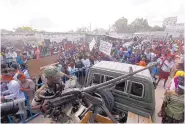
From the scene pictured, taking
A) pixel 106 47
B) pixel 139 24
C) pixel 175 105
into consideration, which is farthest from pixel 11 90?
pixel 139 24

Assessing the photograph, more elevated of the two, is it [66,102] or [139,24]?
[139,24]

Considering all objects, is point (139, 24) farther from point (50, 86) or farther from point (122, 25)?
point (50, 86)

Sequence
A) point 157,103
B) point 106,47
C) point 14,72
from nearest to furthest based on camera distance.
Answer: point 14,72, point 157,103, point 106,47

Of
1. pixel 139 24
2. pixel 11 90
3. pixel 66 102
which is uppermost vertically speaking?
pixel 139 24

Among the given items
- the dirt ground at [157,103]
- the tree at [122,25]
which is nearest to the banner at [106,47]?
the dirt ground at [157,103]

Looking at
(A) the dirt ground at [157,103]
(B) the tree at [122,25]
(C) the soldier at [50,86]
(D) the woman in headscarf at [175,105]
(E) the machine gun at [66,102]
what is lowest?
(A) the dirt ground at [157,103]

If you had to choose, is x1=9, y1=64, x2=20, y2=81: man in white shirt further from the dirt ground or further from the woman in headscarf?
the woman in headscarf

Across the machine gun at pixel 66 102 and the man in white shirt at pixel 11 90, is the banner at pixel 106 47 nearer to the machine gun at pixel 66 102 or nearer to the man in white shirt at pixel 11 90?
the man in white shirt at pixel 11 90

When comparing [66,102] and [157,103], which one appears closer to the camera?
[66,102]

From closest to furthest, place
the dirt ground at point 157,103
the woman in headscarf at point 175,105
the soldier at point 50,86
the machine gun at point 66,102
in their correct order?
the machine gun at point 66,102 → the soldier at point 50,86 → the woman in headscarf at point 175,105 → the dirt ground at point 157,103

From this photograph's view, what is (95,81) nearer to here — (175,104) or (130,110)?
(130,110)

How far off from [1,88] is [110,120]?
303cm

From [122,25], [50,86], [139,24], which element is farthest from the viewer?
[122,25]

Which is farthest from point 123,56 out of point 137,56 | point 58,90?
point 58,90
